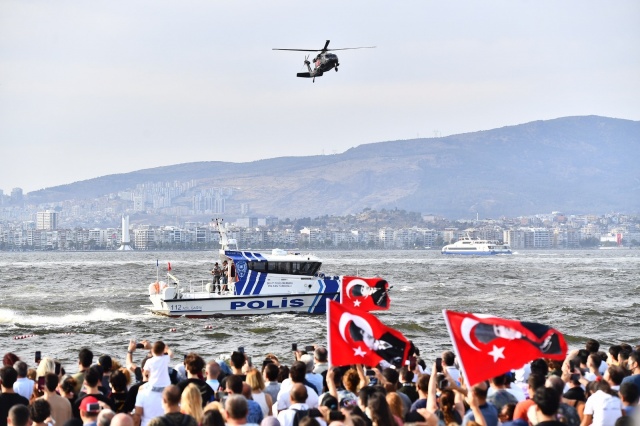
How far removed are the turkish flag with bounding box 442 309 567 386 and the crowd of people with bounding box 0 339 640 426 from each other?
19 cm

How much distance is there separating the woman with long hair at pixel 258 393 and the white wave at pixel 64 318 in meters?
34.2

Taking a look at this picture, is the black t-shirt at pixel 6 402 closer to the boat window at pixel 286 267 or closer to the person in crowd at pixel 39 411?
the person in crowd at pixel 39 411

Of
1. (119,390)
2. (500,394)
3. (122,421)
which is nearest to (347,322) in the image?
(500,394)

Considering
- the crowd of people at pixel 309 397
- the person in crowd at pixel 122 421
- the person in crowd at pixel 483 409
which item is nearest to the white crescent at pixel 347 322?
the crowd of people at pixel 309 397

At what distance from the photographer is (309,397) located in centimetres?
1325

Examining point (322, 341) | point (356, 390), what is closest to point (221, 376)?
point (356, 390)

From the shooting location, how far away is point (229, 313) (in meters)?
45.7

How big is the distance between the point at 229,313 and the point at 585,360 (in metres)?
30.4

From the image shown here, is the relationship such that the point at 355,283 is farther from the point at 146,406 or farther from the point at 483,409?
the point at 483,409

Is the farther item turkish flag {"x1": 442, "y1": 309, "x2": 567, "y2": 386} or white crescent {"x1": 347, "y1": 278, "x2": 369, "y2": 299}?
white crescent {"x1": 347, "y1": 278, "x2": 369, "y2": 299}

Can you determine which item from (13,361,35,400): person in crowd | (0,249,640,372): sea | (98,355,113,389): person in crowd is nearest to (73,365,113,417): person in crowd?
(13,361,35,400): person in crowd

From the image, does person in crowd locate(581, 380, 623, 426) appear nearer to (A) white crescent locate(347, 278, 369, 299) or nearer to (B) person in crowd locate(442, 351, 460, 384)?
(B) person in crowd locate(442, 351, 460, 384)

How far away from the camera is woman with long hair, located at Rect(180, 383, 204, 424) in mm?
10828

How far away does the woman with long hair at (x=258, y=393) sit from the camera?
13.2m
